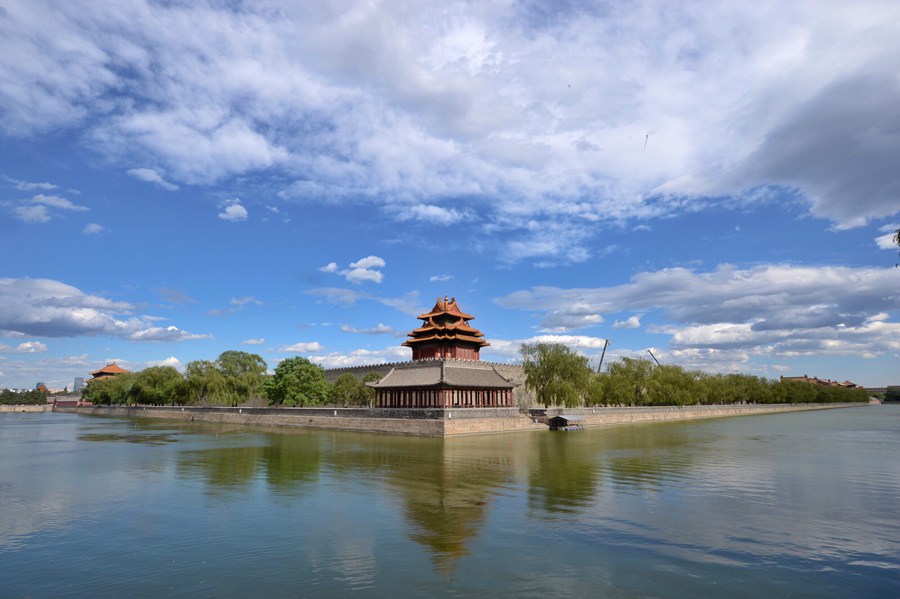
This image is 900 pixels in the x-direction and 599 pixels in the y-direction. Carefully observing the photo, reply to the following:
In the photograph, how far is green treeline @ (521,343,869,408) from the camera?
68.1m

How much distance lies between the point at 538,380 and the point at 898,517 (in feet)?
166

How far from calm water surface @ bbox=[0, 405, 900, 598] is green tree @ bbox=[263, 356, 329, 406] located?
35.3 metres

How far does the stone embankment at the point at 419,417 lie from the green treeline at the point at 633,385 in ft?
11.7

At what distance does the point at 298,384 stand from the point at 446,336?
20491mm

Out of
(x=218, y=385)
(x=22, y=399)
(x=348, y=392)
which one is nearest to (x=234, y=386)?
(x=218, y=385)

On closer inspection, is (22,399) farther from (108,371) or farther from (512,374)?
(512,374)

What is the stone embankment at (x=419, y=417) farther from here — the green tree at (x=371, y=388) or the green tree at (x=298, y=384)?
the green tree at (x=371, y=388)

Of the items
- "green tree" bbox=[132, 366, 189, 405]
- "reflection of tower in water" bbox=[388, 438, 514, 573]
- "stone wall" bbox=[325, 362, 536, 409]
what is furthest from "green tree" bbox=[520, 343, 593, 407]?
"green tree" bbox=[132, 366, 189, 405]

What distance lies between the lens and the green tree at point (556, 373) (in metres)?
66.9

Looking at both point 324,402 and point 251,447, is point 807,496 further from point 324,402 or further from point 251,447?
point 324,402

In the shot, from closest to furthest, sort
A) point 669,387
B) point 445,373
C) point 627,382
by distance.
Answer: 1. point 445,373
2. point 627,382
3. point 669,387

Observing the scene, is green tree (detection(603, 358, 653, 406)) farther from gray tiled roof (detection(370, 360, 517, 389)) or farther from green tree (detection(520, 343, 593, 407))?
gray tiled roof (detection(370, 360, 517, 389))

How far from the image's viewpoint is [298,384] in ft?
232

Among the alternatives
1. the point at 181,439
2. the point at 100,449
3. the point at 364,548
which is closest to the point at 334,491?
the point at 364,548
